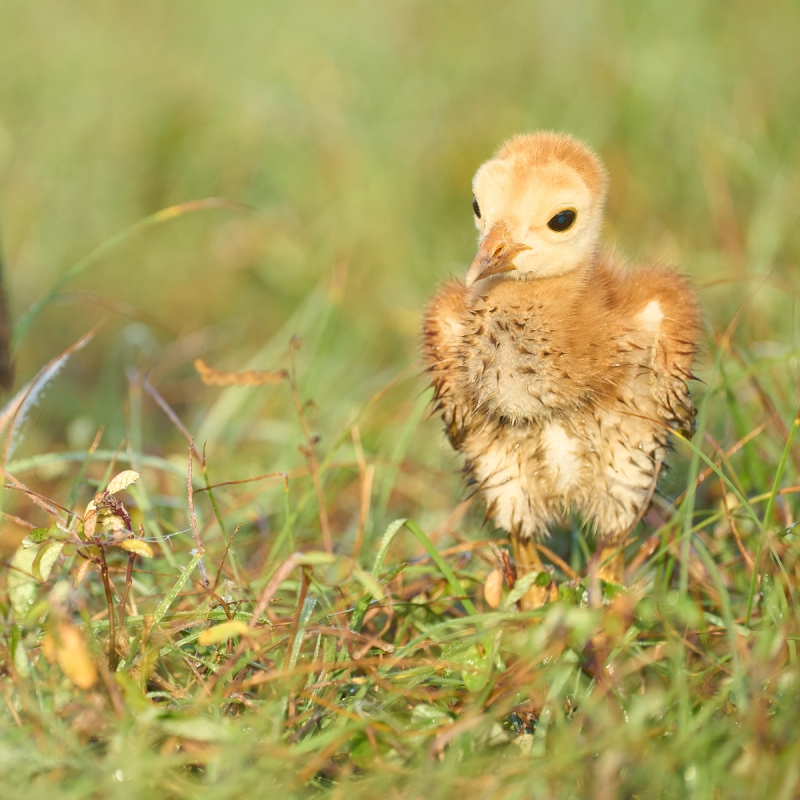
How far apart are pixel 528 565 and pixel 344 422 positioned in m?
1.14

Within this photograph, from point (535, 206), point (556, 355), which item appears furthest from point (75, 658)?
point (535, 206)

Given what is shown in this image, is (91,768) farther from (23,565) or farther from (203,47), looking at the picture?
(203,47)

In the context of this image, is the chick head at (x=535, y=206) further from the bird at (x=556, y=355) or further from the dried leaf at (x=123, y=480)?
the dried leaf at (x=123, y=480)

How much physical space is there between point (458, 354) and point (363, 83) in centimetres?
377

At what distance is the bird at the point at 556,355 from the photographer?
1.97 meters

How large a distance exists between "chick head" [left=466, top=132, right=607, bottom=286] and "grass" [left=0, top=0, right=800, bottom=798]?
52 cm

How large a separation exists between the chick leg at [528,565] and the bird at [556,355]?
0.07m

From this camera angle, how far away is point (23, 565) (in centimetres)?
205

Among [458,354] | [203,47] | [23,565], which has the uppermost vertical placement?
[203,47]

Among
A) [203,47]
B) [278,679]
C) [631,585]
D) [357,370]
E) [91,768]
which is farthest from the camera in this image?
[203,47]

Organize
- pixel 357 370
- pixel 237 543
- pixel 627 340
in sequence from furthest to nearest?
pixel 357 370 < pixel 237 543 < pixel 627 340

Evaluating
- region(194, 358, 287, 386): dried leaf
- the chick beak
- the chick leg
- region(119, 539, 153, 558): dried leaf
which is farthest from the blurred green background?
region(119, 539, 153, 558): dried leaf

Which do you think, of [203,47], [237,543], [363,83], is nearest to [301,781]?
[237,543]

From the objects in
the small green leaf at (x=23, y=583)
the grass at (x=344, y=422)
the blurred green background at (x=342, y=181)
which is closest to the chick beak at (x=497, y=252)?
the grass at (x=344, y=422)
